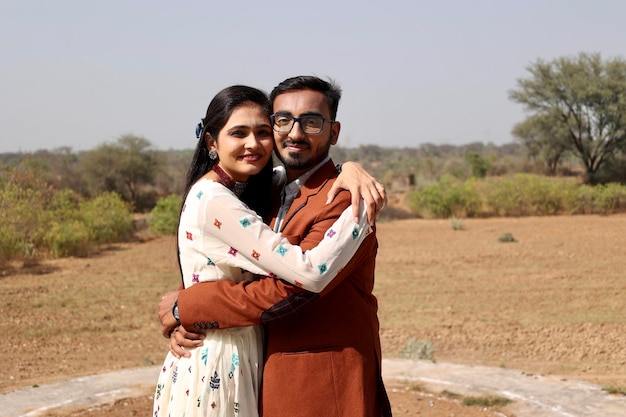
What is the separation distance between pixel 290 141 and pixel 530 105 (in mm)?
30882

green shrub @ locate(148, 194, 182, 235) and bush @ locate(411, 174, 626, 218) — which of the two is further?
bush @ locate(411, 174, 626, 218)

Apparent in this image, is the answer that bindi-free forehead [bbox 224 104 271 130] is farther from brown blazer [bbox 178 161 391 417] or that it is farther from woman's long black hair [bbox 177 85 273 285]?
brown blazer [bbox 178 161 391 417]

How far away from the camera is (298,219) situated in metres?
2.42

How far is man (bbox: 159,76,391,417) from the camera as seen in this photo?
234cm

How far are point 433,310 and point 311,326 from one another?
26.3 ft

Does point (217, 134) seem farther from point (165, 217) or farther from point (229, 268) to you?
point (165, 217)

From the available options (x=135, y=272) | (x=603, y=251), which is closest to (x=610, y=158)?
(x=603, y=251)

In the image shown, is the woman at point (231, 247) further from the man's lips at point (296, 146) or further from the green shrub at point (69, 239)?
the green shrub at point (69, 239)

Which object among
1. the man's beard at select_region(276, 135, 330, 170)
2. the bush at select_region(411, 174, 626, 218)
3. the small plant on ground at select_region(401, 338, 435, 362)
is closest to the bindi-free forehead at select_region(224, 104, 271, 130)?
the man's beard at select_region(276, 135, 330, 170)

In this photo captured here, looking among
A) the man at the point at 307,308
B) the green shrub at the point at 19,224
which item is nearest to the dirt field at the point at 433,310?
the green shrub at the point at 19,224

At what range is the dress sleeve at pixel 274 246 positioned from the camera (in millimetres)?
2262

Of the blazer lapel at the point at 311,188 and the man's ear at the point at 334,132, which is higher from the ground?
the man's ear at the point at 334,132

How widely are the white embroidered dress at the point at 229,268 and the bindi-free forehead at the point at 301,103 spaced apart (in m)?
0.33

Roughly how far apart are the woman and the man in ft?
0.19
